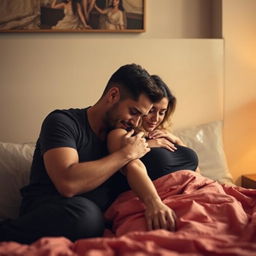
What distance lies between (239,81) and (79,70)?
1.06m

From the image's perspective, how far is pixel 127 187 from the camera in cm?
160

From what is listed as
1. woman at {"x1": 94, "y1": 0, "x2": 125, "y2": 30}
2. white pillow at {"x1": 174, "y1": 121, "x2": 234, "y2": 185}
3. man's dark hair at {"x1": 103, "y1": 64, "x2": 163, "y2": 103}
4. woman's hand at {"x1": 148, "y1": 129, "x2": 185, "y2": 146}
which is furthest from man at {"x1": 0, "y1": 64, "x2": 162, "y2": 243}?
woman at {"x1": 94, "y1": 0, "x2": 125, "y2": 30}

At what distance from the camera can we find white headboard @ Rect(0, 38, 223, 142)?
2.20 metres

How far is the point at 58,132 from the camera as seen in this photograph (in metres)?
1.44

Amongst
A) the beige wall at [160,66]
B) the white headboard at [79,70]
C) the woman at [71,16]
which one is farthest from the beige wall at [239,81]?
the woman at [71,16]

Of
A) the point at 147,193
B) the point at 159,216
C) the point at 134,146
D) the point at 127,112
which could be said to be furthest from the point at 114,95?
the point at 159,216

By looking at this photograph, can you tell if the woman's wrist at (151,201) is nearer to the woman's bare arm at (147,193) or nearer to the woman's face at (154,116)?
the woman's bare arm at (147,193)

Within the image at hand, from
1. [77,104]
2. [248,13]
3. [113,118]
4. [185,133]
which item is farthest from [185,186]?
[248,13]

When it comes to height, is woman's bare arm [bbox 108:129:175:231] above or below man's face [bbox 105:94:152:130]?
below

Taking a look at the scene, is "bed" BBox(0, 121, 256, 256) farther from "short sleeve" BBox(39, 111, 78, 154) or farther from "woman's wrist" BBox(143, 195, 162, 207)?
"short sleeve" BBox(39, 111, 78, 154)

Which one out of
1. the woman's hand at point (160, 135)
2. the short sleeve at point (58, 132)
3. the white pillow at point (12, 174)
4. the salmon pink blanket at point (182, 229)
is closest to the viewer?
the salmon pink blanket at point (182, 229)

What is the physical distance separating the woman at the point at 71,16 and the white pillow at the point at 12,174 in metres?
0.82

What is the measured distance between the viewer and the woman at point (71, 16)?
7.43 feet

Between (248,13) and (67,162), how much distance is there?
1.75 meters
